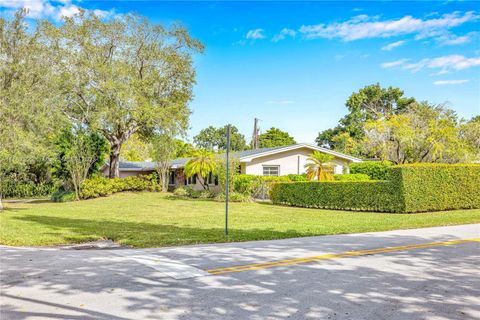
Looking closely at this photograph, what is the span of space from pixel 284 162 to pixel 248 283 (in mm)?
25583

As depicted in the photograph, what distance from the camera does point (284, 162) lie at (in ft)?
102

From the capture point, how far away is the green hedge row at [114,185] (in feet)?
97.9

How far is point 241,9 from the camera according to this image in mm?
16016

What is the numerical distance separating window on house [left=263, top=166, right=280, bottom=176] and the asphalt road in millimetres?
21910

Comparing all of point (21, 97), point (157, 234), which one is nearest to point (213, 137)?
point (21, 97)

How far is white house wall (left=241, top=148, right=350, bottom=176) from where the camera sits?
30078mm

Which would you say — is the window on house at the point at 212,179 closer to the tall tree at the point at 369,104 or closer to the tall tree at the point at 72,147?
the tall tree at the point at 72,147

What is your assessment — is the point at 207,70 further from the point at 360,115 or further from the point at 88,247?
the point at 360,115

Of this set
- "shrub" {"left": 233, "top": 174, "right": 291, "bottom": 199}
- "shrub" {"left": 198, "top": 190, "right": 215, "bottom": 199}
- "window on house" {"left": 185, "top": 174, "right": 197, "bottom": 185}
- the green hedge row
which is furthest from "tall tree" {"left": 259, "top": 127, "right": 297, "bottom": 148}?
"shrub" {"left": 233, "top": 174, "right": 291, "bottom": 199}

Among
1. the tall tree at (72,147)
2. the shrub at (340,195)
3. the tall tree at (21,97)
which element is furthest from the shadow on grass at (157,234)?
the tall tree at (72,147)

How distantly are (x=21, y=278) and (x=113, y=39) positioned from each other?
2973cm

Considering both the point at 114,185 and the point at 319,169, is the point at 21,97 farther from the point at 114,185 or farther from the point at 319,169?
the point at 319,169

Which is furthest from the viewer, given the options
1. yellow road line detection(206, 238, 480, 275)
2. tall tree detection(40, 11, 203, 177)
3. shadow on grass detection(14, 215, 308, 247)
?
tall tree detection(40, 11, 203, 177)

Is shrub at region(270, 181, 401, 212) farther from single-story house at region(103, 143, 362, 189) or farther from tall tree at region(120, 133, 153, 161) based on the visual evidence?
tall tree at region(120, 133, 153, 161)
